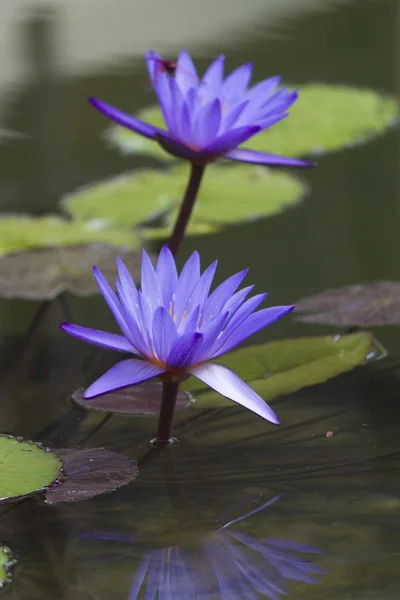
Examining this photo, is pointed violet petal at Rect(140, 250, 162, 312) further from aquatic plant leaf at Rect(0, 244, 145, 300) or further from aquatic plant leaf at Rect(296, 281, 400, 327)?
aquatic plant leaf at Rect(0, 244, 145, 300)

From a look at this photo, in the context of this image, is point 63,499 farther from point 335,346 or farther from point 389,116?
point 389,116

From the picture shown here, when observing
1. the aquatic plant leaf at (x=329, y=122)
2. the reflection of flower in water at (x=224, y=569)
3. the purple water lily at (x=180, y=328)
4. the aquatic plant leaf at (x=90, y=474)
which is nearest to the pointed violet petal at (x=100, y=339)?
the purple water lily at (x=180, y=328)

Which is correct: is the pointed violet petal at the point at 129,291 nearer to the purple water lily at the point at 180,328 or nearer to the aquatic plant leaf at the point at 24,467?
the purple water lily at the point at 180,328

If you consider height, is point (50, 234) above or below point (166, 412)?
above

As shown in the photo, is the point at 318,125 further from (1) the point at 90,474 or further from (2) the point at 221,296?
(1) the point at 90,474

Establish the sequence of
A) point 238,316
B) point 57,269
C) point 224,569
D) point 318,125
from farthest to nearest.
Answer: point 318,125, point 57,269, point 238,316, point 224,569

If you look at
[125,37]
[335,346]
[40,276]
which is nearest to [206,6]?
[125,37]

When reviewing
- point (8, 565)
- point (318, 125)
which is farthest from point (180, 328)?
point (318, 125)
